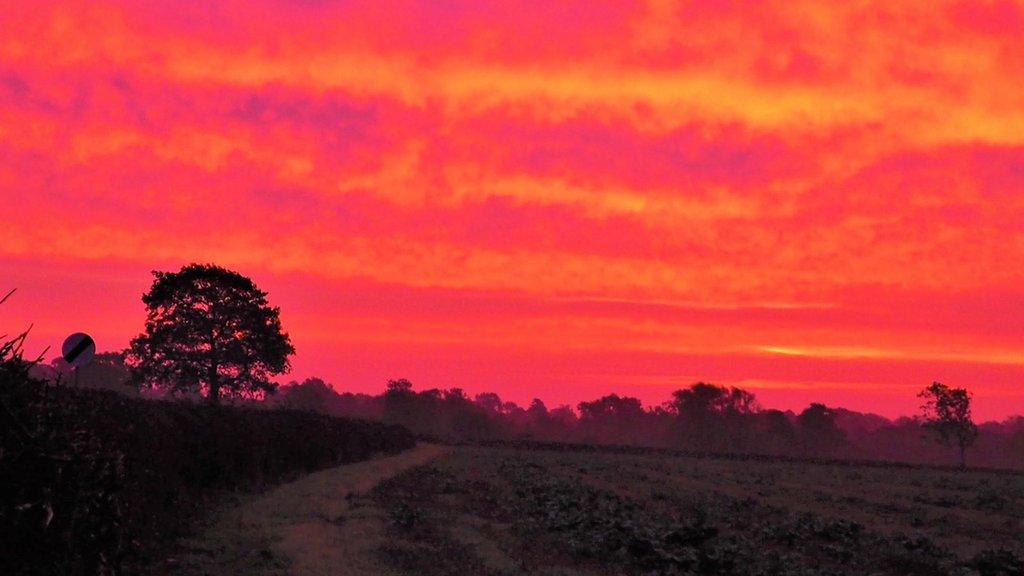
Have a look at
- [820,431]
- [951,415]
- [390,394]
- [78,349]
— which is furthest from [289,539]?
[390,394]

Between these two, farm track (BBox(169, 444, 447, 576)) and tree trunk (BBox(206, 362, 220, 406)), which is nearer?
farm track (BBox(169, 444, 447, 576))

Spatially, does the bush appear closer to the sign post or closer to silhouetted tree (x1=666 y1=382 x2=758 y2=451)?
the sign post

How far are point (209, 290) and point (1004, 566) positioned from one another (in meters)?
55.8

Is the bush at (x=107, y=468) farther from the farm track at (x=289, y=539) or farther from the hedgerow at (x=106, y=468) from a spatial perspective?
the farm track at (x=289, y=539)

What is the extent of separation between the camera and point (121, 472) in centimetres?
1196

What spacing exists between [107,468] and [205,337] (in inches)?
2154

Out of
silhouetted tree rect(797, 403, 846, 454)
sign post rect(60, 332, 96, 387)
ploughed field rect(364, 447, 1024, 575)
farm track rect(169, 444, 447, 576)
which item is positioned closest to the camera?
farm track rect(169, 444, 447, 576)

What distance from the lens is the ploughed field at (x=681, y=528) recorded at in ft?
60.0

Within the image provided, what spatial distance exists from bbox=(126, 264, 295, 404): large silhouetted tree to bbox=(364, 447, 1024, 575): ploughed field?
85.0ft

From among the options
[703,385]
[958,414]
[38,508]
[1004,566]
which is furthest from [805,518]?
[703,385]

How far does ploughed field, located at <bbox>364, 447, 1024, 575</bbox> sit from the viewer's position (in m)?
18.3

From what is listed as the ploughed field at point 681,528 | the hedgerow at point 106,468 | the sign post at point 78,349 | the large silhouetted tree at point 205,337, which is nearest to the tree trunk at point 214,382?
the large silhouetted tree at point 205,337

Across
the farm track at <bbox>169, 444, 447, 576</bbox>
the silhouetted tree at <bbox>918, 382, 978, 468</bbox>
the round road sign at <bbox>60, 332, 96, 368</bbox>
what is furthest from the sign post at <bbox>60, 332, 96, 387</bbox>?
the silhouetted tree at <bbox>918, 382, 978, 468</bbox>

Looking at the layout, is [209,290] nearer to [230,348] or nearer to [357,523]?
[230,348]
